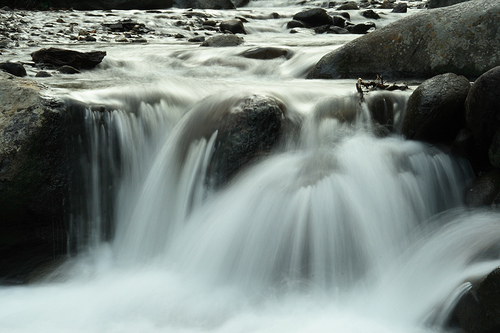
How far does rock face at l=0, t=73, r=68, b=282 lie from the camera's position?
3.65m

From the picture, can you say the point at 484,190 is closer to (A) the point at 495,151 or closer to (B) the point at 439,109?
(A) the point at 495,151

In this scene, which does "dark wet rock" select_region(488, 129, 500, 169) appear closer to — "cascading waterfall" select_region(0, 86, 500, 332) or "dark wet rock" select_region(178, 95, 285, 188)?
"cascading waterfall" select_region(0, 86, 500, 332)

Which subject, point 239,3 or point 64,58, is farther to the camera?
point 239,3

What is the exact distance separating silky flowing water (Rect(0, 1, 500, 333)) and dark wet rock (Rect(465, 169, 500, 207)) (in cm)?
8

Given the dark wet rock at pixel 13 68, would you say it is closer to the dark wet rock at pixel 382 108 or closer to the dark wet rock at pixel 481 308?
the dark wet rock at pixel 382 108

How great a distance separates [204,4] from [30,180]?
50.0ft

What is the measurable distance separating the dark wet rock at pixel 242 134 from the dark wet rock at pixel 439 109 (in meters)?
1.02

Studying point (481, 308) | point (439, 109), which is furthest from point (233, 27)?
point (481, 308)

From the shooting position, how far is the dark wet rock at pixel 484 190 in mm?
3454

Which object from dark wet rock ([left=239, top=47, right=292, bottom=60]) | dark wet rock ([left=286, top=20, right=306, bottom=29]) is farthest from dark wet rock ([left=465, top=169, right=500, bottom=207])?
dark wet rock ([left=286, top=20, right=306, bottom=29])

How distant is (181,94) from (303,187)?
1.75m

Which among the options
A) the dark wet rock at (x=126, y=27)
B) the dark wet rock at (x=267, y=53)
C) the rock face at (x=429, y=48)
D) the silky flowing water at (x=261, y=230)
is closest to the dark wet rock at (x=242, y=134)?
the silky flowing water at (x=261, y=230)

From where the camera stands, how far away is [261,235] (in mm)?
3449

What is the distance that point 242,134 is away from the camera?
3.81 metres
